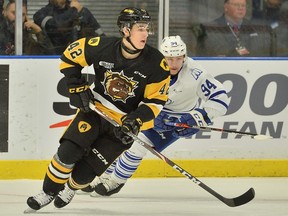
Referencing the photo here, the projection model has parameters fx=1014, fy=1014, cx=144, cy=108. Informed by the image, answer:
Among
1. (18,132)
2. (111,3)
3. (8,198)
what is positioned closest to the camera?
(8,198)

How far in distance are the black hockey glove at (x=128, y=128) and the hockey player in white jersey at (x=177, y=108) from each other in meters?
0.69

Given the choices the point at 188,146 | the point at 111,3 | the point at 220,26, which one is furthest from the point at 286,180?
the point at 111,3

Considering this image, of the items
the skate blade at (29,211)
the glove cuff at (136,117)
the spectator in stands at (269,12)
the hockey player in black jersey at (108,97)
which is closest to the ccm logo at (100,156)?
the hockey player in black jersey at (108,97)

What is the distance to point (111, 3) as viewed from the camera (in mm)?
6902

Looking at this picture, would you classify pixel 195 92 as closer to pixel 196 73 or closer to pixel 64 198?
pixel 196 73

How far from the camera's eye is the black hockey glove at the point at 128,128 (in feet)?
16.4

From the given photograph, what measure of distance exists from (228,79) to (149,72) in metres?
1.73

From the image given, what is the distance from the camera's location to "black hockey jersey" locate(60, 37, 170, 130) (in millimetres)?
5066

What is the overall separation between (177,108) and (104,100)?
2.64 feet

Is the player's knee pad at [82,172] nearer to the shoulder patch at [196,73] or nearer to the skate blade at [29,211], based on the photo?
the skate blade at [29,211]

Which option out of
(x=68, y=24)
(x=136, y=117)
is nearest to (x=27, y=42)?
(x=68, y=24)

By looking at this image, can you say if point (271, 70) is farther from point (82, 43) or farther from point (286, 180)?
point (82, 43)

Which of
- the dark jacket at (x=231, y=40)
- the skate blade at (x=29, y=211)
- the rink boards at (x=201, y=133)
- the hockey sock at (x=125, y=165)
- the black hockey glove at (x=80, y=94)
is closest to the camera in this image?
the black hockey glove at (x=80, y=94)

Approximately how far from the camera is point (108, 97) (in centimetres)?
519
